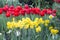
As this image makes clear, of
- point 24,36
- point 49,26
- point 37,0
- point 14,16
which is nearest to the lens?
point 24,36

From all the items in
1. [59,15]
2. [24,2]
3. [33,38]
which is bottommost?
[24,2]

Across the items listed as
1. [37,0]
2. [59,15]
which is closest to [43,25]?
[59,15]

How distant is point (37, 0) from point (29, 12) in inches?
89.8

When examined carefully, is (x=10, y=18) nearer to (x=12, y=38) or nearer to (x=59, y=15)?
(x=12, y=38)

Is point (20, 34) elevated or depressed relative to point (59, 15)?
depressed

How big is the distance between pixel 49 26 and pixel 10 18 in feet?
2.31

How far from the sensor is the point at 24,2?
21.3 ft

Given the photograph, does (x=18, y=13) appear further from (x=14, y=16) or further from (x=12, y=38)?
(x=12, y=38)

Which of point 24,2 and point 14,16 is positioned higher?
point 14,16

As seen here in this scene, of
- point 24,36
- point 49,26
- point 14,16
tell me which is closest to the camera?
point 24,36

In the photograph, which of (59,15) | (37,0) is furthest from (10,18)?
(37,0)

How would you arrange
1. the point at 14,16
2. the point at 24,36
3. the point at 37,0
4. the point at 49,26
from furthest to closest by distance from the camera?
the point at 37,0 → the point at 14,16 → the point at 49,26 → the point at 24,36

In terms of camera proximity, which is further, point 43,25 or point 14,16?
point 14,16

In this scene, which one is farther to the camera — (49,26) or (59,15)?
(49,26)
